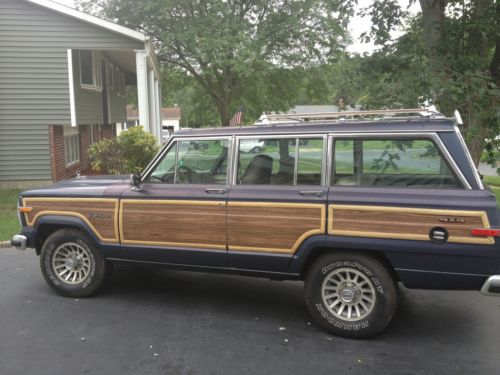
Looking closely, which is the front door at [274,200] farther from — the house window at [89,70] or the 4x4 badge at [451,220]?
the house window at [89,70]

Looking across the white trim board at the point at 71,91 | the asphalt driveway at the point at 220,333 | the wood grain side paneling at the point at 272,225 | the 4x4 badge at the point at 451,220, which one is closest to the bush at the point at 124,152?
the white trim board at the point at 71,91

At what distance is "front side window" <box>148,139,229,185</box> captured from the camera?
4914mm

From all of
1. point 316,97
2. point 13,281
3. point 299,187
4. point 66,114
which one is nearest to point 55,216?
point 13,281

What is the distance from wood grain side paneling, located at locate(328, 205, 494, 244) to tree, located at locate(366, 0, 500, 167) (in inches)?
129

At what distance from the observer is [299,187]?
4.53m

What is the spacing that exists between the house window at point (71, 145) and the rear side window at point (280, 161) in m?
11.1

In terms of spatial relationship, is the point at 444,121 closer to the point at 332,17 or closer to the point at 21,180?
the point at 21,180

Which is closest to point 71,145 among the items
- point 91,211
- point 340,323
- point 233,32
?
point 233,32

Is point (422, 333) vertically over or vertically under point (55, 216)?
under

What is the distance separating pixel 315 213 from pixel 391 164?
0.79m

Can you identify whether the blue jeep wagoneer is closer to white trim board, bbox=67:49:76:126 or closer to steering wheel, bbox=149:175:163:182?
steering wheel, bbox=149:175:163:182

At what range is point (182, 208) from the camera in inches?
191

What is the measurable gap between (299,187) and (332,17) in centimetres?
2295

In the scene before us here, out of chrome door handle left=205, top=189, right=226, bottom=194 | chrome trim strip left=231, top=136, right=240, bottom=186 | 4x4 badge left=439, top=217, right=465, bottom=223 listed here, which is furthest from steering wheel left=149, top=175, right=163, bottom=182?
4x4 badge left=439, top=217, right=465, bottom=223
